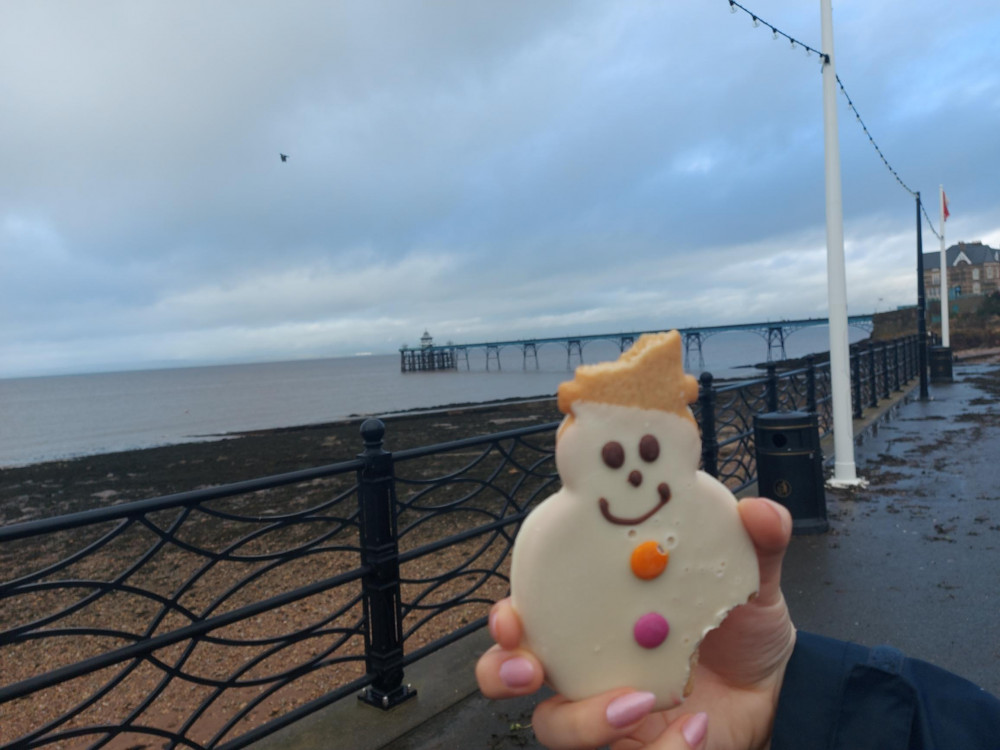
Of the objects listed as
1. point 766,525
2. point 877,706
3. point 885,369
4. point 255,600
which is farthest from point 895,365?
point 766,525

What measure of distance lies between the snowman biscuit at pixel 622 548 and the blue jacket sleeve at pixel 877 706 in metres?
0.42

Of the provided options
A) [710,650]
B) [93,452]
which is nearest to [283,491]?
[710,650]

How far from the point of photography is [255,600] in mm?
7449

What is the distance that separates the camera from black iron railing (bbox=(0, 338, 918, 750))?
267 centimetres

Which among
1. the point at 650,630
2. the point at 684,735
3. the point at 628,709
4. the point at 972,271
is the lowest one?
the point at 684,735

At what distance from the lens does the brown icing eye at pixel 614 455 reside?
1.37m

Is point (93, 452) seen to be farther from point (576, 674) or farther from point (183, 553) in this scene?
point (576, 674)

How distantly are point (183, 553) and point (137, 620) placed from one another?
299 centimetres

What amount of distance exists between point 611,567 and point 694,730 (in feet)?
1.28

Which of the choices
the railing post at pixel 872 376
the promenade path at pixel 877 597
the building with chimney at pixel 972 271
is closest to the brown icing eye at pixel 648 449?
the promenade path at pixel 877 597

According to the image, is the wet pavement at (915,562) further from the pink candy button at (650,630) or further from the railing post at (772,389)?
the pink candy button at (650,630)

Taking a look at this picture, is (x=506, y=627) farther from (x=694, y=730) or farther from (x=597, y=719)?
(x=694, y=730)

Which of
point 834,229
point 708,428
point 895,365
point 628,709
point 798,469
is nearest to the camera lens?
point 628,709

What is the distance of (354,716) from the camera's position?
3.21 meters
